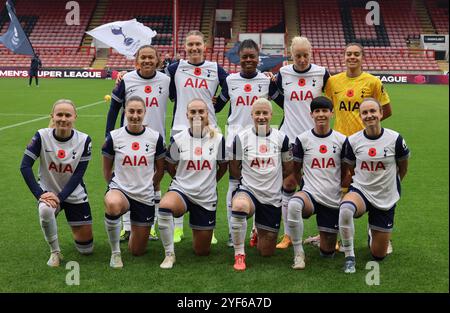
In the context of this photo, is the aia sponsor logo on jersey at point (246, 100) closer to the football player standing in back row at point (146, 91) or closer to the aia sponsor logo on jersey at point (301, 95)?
the aia sponsor logo on jersey at point (301, 95)

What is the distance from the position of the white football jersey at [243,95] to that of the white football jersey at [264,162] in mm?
449

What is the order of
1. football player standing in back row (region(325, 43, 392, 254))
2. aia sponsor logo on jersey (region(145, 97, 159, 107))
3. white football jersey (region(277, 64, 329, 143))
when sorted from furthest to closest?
aia sponsor logo on jersey (region(145, 97, 159, 107)), white football jersey (region(277, 64, 329, 143)), football player standing in back row (region(325, 43, 392, 254))

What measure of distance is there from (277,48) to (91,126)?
73.9ft

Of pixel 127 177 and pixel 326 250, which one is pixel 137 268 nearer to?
pixel 127 177

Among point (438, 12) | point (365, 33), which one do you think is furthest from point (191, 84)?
point (438, 12)

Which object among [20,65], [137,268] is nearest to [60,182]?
[137,268]

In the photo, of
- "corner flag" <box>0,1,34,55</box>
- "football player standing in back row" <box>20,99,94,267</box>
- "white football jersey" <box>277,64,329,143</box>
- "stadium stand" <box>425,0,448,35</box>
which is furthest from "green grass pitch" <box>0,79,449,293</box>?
"stadium stand" <box>425,0,448,35</box>

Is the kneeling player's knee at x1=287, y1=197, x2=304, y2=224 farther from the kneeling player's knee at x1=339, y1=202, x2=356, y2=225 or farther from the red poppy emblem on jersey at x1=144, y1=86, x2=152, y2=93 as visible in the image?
the red poppy emblem on jersey at x1=144, y1=86, x2=152, y2=93

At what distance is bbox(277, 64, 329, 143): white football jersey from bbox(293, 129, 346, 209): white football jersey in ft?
1.51

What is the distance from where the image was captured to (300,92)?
183 inches

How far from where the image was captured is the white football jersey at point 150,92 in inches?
187

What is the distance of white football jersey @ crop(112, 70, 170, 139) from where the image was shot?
15.5ft

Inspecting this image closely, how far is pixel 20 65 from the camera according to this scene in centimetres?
3036

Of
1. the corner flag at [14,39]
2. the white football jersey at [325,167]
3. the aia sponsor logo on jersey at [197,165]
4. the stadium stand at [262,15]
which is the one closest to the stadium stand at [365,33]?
the stadium stand at [262,15]
